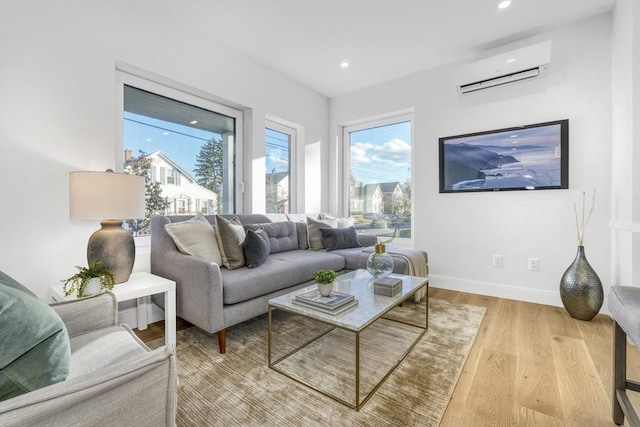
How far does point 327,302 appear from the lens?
1579 mm

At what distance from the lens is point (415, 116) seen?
12.0 ft

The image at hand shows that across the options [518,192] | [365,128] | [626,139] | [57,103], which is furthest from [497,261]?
[57,103]

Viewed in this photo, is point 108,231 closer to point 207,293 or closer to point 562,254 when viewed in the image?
point 207,293

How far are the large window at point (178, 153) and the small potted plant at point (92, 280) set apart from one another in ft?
2.88

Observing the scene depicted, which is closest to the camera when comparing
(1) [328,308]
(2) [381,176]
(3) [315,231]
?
(1) [328,308]

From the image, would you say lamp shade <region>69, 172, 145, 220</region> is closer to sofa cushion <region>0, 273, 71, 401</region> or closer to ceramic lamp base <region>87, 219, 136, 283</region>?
ceramic lamp base <region>87, 219, 136, 283</region>

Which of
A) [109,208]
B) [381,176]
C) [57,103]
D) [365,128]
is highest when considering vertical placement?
[365,128]

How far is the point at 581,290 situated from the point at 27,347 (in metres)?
3.35

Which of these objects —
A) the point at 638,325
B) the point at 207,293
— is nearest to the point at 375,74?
the point at 207,293

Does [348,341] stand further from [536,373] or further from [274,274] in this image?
[536,373]

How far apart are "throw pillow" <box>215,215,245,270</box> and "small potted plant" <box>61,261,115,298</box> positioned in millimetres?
741

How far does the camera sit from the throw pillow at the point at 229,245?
2264 millimetres

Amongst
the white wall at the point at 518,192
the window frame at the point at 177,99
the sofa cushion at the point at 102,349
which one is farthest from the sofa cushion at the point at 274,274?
the white wall at the point at 518,192

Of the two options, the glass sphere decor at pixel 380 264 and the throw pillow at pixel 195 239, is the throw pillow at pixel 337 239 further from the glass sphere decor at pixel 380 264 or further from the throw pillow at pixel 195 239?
the throw pillow at pixel 195 239
